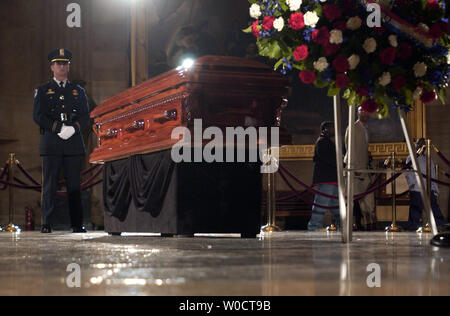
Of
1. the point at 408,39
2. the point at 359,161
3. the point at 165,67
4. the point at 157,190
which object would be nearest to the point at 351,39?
the point at 408,39

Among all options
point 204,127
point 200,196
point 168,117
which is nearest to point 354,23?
point 204,127

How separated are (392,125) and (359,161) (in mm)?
3379

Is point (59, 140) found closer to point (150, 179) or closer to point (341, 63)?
point (150, 179)

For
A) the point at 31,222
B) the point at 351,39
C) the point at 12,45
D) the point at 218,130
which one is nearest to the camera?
the point at 351,39

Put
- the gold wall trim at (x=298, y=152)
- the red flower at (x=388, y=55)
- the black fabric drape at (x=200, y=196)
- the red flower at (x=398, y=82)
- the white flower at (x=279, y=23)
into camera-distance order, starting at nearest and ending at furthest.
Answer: the red flower at (x=388, y=55), the red flower at (x=398, y=82), the white flower at (x=279, y=23), the black fabric drape at (x=200, y=196), the gold wall trim at (x=298, y=152)

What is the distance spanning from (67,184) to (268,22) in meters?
4.05

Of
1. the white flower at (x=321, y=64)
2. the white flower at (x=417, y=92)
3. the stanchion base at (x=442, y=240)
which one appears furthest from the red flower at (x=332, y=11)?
the stanchion base at (x=442, y=240)

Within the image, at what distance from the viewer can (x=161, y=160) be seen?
5.84m

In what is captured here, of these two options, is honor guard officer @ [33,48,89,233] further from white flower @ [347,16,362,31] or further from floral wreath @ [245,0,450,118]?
white flower @ [347,16,362,31]

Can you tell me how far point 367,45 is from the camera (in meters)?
4.74

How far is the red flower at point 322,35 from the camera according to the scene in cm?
476

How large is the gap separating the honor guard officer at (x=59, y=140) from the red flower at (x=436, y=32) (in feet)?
15.1

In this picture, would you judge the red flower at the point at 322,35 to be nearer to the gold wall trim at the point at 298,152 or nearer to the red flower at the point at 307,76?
the red flower at the point at 307,76
